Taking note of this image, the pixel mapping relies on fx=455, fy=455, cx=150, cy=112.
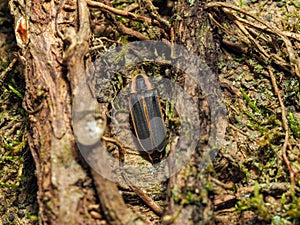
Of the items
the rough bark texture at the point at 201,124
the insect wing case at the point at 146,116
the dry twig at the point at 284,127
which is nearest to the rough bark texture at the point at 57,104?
the rough bark texture at the point at 201,124

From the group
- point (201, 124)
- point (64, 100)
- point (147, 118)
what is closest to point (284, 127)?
point (201, 124)

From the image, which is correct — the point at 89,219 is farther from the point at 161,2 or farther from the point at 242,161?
the point at 161,2

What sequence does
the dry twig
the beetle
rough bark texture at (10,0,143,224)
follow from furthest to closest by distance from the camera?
1. the beetle
2. the dry twig
3. rough bark texture at (10,0,143,224)

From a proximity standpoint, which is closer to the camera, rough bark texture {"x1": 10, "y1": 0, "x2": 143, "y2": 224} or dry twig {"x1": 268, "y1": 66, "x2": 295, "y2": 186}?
rough bark texture {"x1": 10, "y1": 0, "x2": 143, "y2": 224}

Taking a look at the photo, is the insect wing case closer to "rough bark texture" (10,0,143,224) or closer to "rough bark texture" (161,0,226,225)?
"rough bark texture" (161,0,226,225)

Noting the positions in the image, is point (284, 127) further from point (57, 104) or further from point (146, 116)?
point (57, 104)

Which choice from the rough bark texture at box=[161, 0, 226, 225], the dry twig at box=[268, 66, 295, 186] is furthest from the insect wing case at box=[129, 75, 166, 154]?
the dry twig at box=[268, 66, 295, 186]

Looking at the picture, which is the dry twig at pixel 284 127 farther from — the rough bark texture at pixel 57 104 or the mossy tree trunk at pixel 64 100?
the rough bark texture at pixel 57 104

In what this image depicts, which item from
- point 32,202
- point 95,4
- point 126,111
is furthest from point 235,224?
point 95,4
